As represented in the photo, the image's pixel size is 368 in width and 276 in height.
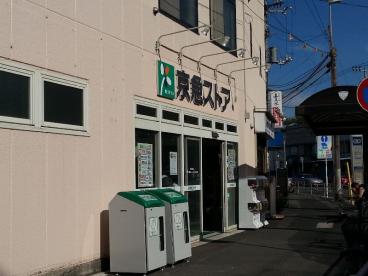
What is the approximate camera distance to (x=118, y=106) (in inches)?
403

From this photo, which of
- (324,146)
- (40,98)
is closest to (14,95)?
(40,98)

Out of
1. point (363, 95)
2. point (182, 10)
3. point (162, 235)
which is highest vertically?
point (182, 10)

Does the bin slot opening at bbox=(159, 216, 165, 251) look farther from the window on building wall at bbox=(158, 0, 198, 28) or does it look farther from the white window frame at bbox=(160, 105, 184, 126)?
the window on building wall at bbox=(158, 0, 198, 28)

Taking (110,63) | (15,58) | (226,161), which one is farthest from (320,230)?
(15,58)

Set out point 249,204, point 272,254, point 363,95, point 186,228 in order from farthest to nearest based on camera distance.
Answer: point 249,204 → point 272,254 → point 186,228 → point 363,95

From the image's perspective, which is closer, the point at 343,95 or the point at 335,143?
the point at 343,95

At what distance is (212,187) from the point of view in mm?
16141

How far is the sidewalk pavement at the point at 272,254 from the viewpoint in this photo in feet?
31.7

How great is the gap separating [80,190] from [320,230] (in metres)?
9.22

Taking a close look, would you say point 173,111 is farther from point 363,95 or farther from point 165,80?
point 363,95

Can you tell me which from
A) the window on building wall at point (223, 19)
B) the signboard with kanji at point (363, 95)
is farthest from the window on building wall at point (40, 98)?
the window on building wall at point (223, 19)

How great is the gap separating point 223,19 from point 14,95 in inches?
379

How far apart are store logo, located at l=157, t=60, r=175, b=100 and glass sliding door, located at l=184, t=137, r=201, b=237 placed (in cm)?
136

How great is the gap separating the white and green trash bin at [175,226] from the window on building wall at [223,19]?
632 cm
